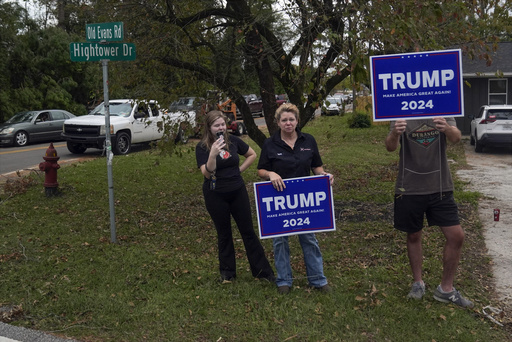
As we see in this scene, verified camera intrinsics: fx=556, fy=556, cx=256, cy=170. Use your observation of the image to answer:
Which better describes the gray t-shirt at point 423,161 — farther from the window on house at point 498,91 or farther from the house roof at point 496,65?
the window on house at point 498,91

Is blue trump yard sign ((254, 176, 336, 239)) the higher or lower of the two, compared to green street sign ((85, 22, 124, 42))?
lower

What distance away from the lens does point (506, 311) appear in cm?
485

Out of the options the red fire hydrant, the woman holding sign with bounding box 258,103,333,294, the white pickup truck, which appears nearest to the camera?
the woman holding sign with bounding box 258,103,333,294

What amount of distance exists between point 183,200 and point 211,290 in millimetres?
4953

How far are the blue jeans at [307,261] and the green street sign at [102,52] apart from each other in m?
3.20

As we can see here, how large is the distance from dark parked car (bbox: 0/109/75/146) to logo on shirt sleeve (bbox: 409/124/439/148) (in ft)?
62.5

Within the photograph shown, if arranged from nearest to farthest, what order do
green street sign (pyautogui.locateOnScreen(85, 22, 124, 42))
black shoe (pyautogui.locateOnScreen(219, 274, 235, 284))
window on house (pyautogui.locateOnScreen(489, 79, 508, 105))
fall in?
black shoe (pyautogui.locateOnScreen(219, 274, 235, 284)) → green street sign (pyautogui.locateOnScreen(85, 22, 124, 42)) → window on house (pyautogui.locateOnScreen(489, 79, 508, 105))

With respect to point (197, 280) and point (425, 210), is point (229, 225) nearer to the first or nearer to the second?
point (197, 280)

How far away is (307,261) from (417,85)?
1.90 metres

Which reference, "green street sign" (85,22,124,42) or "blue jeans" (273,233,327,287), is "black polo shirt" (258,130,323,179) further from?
"green street sign" (85,22,124,42)

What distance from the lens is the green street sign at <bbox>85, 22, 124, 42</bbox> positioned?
22.1 feet

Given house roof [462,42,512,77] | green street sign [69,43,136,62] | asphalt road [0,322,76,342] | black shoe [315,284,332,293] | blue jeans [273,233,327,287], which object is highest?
house roof [462,42,512,77]

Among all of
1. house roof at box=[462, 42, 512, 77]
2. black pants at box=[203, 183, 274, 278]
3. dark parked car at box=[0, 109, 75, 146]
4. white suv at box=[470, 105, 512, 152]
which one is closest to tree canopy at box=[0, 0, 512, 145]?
black pants at box=[203, 183, 274, 278]

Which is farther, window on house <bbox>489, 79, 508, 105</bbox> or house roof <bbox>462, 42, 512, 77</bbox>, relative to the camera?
window on house <bbox>489, 79, 508, 105</bbox>
